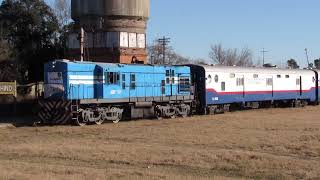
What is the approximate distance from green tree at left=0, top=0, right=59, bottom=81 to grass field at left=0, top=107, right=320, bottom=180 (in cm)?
3391

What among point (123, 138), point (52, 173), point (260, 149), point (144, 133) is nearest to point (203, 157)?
point (260, 149)

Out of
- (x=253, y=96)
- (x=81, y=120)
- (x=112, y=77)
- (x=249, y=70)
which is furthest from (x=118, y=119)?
(x=253, y=96)

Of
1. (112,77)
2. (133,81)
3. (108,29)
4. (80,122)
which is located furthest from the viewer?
(108,29)

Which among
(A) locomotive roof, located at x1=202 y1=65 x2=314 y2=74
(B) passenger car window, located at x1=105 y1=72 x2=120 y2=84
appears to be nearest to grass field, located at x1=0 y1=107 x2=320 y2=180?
(B) passenger car window, located at x1=105 y1=72 x2=120 y2=84

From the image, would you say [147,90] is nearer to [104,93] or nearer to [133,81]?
[133,81]

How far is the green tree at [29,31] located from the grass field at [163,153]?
33908mm

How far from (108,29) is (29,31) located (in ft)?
34.6

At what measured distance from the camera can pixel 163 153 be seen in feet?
62.2

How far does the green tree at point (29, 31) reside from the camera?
62.4m

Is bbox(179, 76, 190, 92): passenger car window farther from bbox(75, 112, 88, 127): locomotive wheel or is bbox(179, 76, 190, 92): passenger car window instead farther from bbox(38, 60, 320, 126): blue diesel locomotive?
bbox(75, 112, 88, 127): locomotive wheel

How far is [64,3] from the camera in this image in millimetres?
87562

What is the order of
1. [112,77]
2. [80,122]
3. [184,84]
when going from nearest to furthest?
[80,122] < [112,77] < [184,84]

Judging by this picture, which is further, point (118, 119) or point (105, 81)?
point (118, 119)

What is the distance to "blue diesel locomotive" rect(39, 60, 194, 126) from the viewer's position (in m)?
33.0
